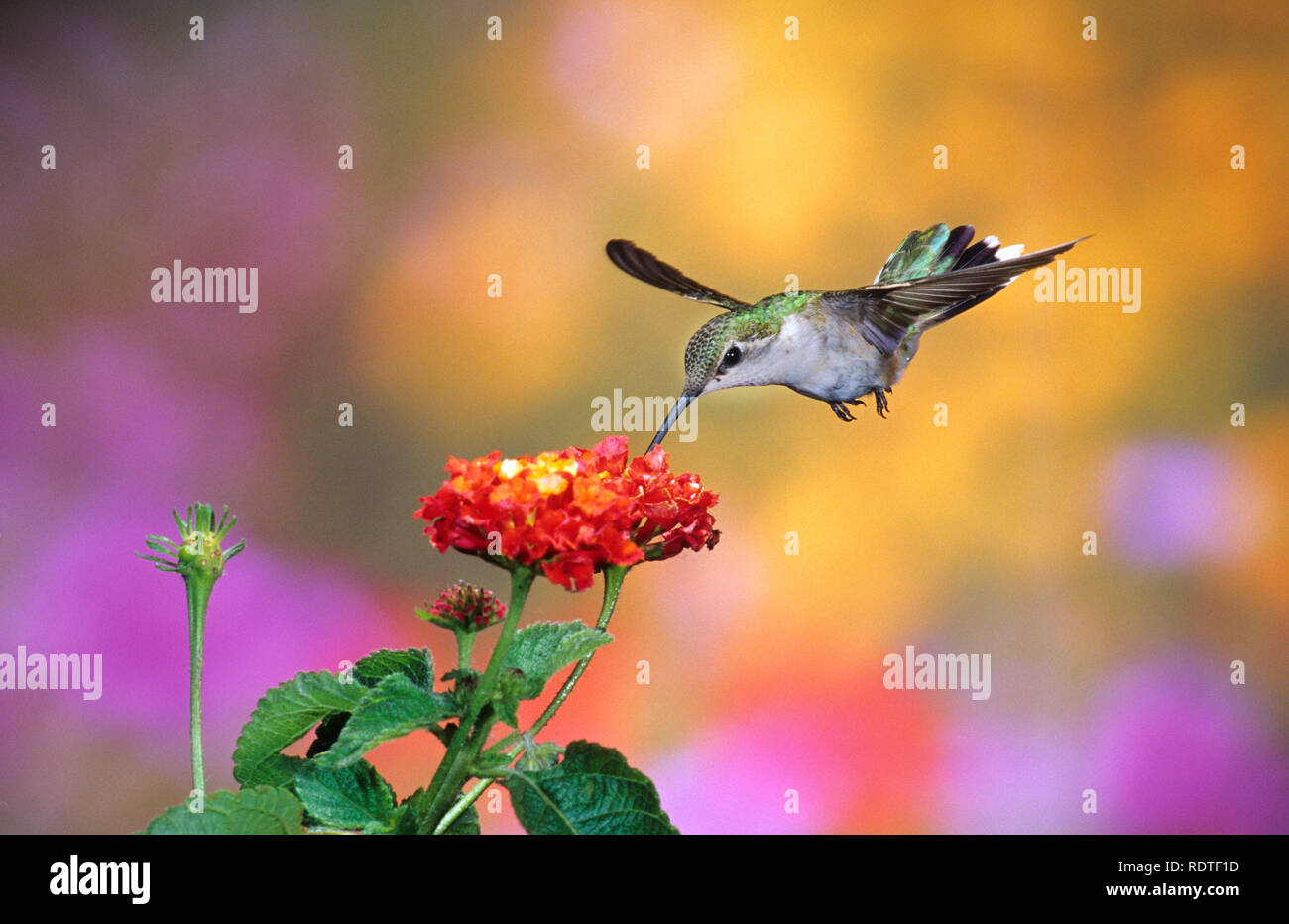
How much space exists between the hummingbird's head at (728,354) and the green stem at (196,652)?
1.26 feet

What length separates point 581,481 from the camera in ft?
1.43

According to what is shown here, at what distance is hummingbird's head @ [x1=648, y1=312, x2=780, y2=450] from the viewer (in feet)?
2.65

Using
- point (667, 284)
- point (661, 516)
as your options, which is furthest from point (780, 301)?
point (661, 516)

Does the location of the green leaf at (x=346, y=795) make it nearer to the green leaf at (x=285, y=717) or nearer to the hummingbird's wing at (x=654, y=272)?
the green leaf at (x=285, y=717)

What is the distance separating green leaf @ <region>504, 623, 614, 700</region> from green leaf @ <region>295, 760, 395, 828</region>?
74 millimetres

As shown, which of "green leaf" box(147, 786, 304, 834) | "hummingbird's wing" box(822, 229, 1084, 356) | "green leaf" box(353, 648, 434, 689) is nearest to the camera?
"green leaf" box(147, 786, 304, 834)

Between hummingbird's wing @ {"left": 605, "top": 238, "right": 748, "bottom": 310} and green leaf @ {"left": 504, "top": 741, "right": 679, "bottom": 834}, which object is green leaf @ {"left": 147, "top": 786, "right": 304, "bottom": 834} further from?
hummingbird's wing @ {"left": 605, "top": 238, "right": 748, "bottom": 310}

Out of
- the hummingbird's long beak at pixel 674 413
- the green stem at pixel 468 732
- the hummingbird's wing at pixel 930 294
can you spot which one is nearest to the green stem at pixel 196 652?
the green stem at pixel 468 732

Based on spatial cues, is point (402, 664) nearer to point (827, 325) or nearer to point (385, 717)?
point (385, 717)

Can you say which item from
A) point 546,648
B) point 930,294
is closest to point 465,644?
point 546,648

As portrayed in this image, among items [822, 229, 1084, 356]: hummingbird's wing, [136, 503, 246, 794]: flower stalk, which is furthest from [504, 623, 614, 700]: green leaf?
[822, 229, 1084, 356]: hummingbird's wing
